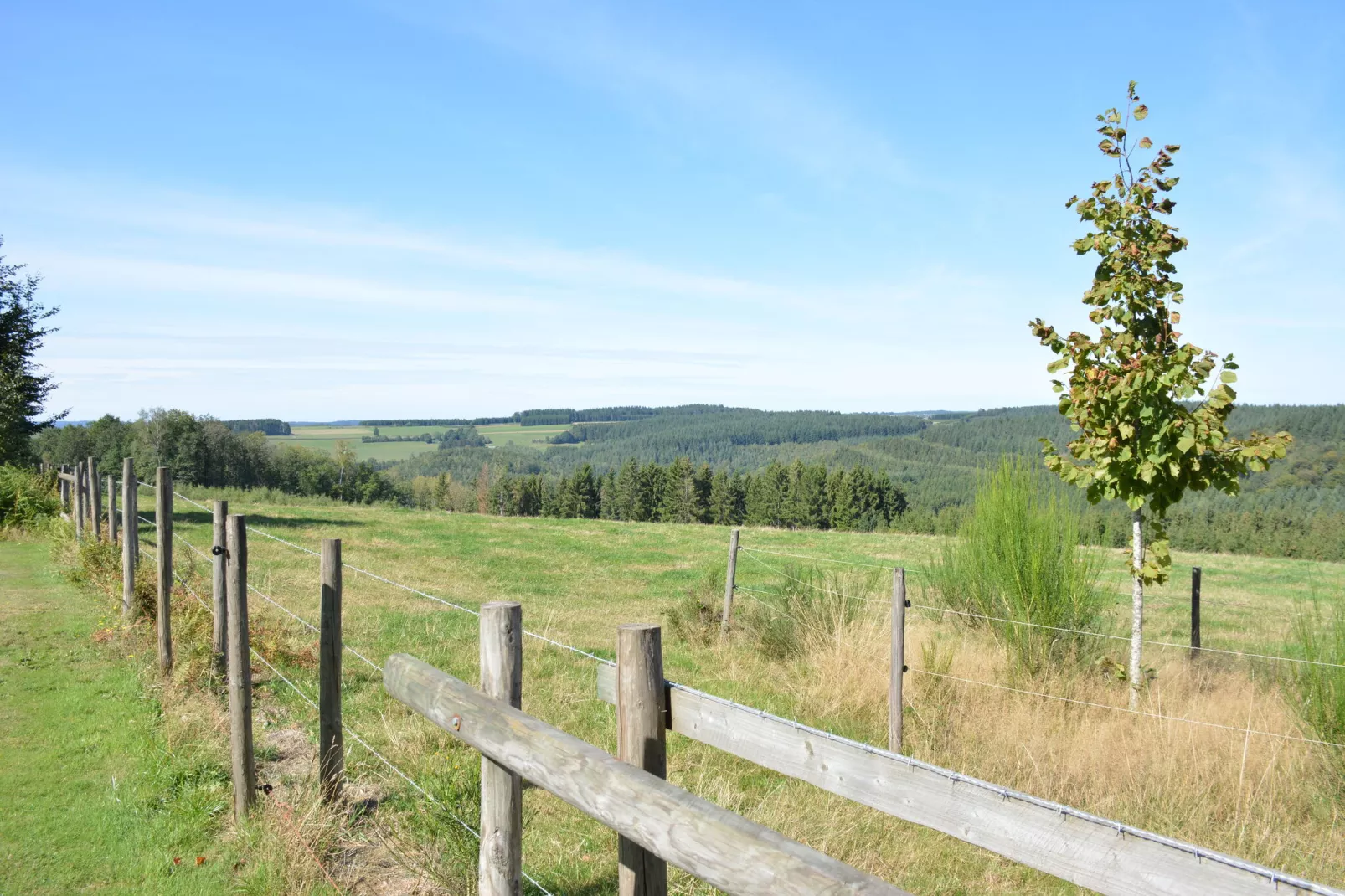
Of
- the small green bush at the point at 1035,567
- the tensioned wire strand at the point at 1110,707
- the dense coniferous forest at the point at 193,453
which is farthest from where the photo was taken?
the dense coniferous forest at the point at 193,453

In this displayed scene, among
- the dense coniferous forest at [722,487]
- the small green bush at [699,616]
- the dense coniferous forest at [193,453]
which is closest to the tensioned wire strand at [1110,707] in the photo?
the small green bush at [699,616]

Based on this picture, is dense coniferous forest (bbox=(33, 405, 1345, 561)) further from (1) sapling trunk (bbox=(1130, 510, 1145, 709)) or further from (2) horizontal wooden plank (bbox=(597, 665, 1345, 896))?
(2) horizontal wooden plank (bbox=(597, 665, 1345, 896))

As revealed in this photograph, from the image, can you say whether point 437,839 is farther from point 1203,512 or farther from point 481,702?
point 1203,512

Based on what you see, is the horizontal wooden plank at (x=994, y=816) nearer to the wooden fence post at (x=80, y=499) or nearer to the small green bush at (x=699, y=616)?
the small green bush at (x=699, y=616)

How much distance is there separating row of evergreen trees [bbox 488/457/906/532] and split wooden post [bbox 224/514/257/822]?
81153 mm

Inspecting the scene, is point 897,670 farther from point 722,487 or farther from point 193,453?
point 722,487

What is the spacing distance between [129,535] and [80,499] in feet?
23.9

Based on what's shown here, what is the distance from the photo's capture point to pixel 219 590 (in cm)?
571

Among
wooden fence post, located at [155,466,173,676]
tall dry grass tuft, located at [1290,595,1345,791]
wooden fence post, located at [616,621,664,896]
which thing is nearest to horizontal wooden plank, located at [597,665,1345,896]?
wooden fence post, located at [616,621,664,896]

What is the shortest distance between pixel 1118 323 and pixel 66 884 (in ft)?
24.6

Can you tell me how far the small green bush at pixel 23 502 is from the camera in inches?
656

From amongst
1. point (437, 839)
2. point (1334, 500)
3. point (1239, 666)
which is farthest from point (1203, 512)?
point (437, 839)

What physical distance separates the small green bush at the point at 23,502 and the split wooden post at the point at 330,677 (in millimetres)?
15869

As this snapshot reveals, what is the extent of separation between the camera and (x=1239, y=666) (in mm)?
8211
